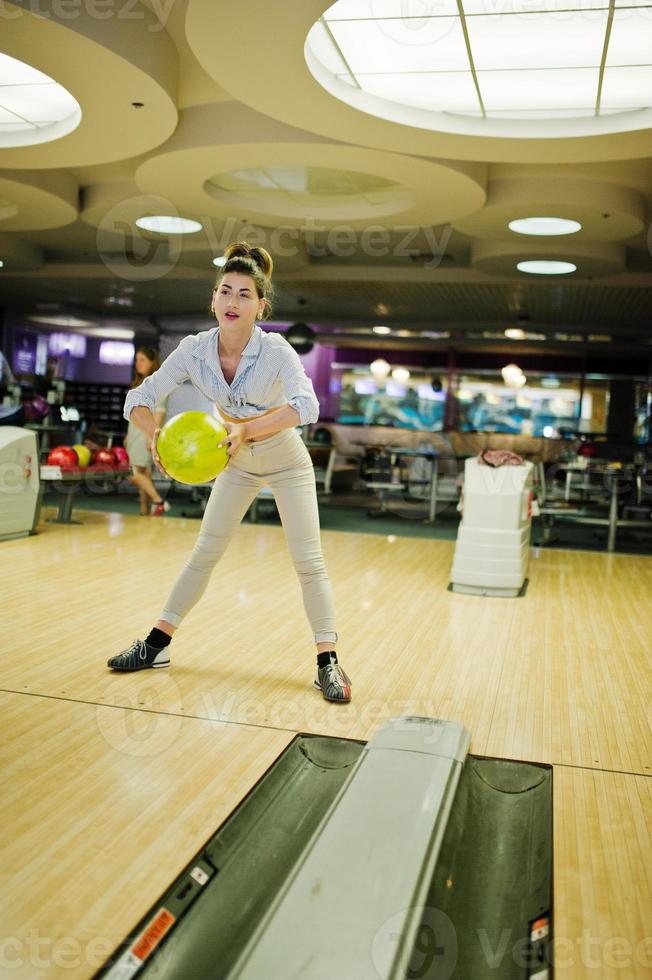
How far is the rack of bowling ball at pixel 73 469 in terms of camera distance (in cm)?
682

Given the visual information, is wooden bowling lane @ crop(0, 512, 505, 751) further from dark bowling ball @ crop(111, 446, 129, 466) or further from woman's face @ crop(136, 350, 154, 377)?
dark bowling ball @ crop(111, 446, 129, 466)

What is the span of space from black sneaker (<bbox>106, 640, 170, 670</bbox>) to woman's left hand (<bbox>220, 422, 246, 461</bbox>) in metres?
1.00

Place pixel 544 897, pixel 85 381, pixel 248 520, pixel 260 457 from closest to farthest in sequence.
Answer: pixel 544 897 < pixel 260 457 < pixel 248 520 < pixel 85 381

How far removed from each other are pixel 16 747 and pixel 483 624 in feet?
8.49

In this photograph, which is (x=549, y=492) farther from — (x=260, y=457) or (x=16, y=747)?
(x=16, y=747)

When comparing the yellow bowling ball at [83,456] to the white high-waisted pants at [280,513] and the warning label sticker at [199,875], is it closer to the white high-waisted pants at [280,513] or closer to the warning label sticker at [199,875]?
the white high-waisted pants at [280,513]

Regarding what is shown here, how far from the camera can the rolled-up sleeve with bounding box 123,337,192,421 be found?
2654 millimetres

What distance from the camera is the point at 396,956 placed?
1.42 metres

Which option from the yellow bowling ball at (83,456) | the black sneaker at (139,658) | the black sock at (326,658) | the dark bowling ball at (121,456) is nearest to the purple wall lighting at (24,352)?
the dark bowling ball at (121,456)

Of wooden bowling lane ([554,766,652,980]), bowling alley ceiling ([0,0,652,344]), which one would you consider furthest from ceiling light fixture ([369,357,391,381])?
wooden bowling lane ([554,766,652,980])

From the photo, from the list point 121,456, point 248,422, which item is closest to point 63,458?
point 121,456

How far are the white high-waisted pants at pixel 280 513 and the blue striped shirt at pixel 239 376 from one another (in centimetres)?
15

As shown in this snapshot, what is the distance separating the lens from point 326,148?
6.48 metres

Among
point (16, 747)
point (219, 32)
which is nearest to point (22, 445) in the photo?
point (219, 32)
